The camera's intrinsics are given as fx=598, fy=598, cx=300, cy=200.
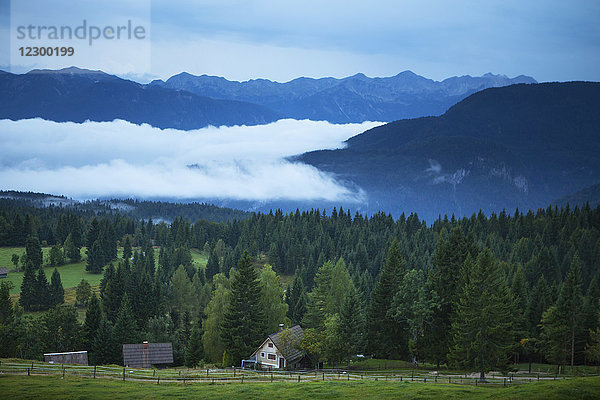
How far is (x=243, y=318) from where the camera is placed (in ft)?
266

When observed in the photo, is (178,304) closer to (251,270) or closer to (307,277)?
(307,277)

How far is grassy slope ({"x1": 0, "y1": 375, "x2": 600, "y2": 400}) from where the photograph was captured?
47.2 metres

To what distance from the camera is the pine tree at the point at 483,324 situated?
67.6 meters

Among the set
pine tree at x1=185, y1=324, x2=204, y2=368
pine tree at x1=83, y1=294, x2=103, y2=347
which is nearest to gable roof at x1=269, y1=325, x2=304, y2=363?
pine tree at x1=185, y1=324, x2=204, y2=368

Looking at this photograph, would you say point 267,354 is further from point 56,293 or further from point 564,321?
point 56,293

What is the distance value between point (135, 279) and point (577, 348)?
287ft

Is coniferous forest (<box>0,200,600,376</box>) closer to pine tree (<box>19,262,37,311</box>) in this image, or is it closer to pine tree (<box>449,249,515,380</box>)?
pine tree (<box>449,249,515,380</box>)

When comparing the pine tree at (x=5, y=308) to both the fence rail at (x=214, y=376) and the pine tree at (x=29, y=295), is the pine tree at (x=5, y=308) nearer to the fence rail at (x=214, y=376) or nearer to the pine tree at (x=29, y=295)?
the pine tree at (x=29, y=295)

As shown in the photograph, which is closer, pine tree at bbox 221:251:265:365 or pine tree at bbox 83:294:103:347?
pine tree at bbox 221:251:265:365

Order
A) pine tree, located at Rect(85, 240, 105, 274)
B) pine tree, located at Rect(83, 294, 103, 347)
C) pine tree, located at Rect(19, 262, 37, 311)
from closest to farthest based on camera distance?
1. pine tree, located at Rect(83, 294, 103, 347)
2. pine tree, located at Rect(19, 262, 37, 311)
3. pine tree, located at Rect(85, 240, 105, 274)

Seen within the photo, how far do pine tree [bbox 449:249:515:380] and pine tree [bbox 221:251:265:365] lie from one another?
85.5ft

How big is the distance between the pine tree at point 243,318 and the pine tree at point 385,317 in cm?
1543

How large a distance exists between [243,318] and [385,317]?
1945 cm

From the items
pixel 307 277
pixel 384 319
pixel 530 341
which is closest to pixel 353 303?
pixel 384 319
